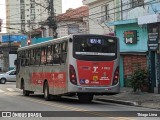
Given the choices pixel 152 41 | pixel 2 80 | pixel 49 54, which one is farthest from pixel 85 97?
pixel 2 80

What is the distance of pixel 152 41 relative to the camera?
23.8 m

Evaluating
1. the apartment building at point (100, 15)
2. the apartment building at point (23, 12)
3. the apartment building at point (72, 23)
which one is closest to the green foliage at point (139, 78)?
the apartment building at point (100, 15)

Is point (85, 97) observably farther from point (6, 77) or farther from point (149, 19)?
point (6, 77)

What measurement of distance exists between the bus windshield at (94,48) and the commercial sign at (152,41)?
4.57 meters

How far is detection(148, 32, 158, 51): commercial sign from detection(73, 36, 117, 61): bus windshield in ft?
15.0

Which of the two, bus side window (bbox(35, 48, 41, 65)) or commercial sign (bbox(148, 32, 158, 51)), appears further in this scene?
commercial sign (bbox(148, 32, 158, 51))

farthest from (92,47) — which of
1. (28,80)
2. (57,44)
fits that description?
(28,80)

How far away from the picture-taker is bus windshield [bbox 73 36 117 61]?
62.4ft

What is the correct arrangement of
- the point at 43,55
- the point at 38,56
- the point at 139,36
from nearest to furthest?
the point at 43,55, the point at 38,56, the point at 139,36

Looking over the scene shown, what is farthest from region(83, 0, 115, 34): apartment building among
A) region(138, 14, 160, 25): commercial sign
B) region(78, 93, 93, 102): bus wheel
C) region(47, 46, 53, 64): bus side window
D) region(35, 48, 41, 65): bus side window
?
region(78, 93, 93, 102): bus wheel

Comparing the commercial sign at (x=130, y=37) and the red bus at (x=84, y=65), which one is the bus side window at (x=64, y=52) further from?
the commercial sign at (x=130, y=37)

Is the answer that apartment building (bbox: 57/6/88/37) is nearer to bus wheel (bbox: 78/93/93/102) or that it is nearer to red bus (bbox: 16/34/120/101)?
bus wheel (bbox: 78/93/93/102)

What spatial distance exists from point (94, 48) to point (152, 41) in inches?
225

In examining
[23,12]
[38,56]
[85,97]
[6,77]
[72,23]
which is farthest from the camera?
[23,12]
